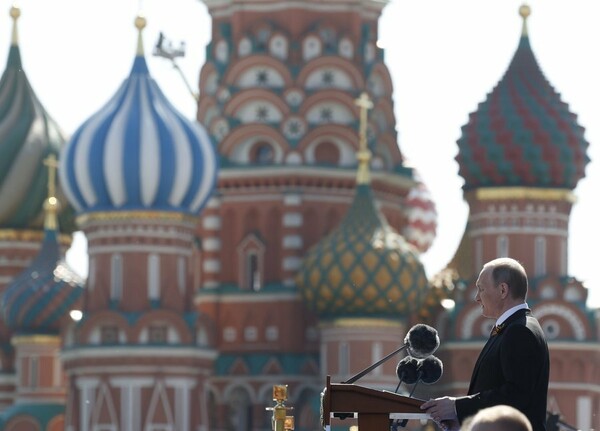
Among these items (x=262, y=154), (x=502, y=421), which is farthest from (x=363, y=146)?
(x=502, y=421)

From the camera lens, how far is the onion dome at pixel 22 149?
53594mm

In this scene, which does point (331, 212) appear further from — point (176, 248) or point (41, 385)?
point (41, 385)

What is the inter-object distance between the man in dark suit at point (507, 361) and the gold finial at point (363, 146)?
124 feet

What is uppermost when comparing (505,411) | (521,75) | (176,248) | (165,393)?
(521,75)

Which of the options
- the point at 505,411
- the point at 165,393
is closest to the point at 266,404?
the point at 165,393

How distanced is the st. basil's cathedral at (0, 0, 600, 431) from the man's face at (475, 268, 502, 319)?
33847 mm

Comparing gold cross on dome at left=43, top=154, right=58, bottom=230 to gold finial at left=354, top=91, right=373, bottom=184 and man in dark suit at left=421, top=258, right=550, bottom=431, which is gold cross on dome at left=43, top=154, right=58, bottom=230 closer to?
gold finial at left=354, top=91, right=373, bottom=184

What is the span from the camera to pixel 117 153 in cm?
4619

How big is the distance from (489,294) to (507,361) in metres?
0.33

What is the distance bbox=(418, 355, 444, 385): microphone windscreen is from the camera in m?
10.1

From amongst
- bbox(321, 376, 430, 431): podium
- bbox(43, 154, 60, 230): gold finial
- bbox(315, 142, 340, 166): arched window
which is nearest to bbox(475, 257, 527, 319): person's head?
bbox(321, 376, 430, 431): podium

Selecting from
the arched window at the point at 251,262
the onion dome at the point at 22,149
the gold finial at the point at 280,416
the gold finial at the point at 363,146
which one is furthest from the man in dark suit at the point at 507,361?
the onion dome at the point at 22,149

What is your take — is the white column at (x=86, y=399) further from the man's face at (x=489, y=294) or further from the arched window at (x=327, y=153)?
the man's face at (x=489, y=294)

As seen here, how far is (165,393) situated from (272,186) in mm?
5851
